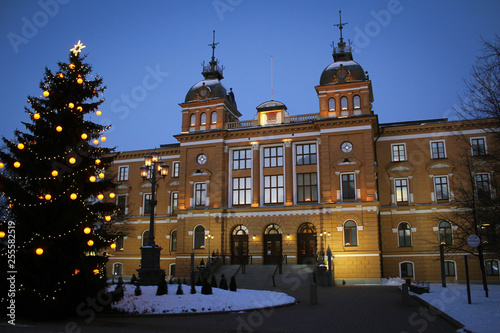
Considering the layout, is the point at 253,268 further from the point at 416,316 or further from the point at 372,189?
the point at 416,316

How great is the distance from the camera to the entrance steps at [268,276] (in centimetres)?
3331

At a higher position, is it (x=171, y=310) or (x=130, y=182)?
(x=130, y=182)

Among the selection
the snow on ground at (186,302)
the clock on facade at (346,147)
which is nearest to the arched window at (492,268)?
the clock on facade at (346,147)

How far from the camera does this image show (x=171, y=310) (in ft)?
52.9

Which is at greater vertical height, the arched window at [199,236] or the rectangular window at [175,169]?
the rectangular window at [175,169]

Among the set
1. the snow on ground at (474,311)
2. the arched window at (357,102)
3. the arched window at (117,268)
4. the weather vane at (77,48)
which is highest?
the arched window at (357,102)

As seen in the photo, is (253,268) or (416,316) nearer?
(416,316)

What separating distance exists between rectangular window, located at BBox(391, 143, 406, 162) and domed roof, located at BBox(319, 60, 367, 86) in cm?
755

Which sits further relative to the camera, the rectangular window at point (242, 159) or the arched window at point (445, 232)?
the rectangular window at point (242, 159)

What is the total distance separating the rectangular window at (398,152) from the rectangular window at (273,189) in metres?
11.5

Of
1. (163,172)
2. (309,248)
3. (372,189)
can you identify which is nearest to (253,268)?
(309,248)

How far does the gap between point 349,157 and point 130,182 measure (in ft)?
87.0

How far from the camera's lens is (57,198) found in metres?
15.3

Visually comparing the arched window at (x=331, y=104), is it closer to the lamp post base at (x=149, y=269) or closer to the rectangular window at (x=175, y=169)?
the rectangular window at (x=175, y=169)
